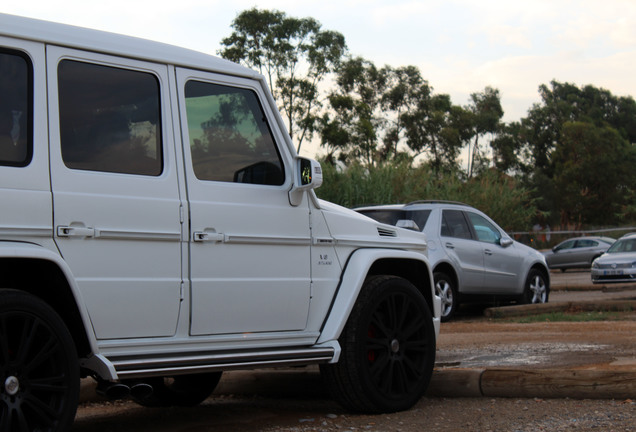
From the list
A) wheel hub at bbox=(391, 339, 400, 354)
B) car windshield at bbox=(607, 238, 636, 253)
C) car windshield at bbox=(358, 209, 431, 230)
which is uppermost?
car windshield at bbox=(358, 209, 431, 230)

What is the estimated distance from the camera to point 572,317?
1290 cm

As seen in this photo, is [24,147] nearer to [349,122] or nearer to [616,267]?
[616,267]

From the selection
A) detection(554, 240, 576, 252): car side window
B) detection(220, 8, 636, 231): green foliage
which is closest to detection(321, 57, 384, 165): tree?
detection(220, 8, 636, 231): green foliage

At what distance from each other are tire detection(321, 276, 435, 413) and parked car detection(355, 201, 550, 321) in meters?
6.67

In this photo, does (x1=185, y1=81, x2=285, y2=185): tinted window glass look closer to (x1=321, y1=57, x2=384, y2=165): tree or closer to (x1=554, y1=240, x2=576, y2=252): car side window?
(x1=554, y1=240, x2=576, y2=252): car side window

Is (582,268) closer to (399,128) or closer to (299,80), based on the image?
(299,80)

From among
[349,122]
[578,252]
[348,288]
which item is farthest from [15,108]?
[349,122]

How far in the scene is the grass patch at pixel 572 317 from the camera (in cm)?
1260

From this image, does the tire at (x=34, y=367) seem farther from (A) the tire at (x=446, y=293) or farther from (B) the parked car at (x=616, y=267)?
(B) the parked car at (x=616, y=267)

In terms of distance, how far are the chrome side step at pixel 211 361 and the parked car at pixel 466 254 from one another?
7.45 meters

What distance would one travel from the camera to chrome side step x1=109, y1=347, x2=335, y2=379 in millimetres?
4573

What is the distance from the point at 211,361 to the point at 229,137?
53.2 inches

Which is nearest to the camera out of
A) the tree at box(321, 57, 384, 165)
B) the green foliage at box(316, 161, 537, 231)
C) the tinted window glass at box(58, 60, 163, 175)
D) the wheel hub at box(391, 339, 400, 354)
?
the tinted window glass at box(58, 60, 163, 175)

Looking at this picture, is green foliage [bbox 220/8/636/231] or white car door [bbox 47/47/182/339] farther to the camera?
green foliage [bbox 220/8/636/231]
